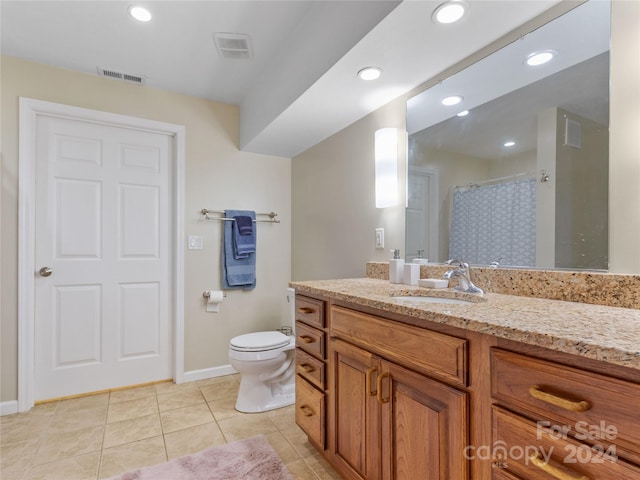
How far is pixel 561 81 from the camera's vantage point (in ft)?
3.95

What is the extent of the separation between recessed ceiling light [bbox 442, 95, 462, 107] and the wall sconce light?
307 millimetres

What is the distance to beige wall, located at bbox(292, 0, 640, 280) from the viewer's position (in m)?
1.04

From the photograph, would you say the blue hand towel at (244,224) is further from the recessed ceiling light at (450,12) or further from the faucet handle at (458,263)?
the recessed ceiling light at (450,12)

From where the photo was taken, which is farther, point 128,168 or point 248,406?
point 128,168

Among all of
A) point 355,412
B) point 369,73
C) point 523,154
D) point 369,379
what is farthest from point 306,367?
point 369,73

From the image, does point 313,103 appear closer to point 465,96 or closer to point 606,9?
point 465,96

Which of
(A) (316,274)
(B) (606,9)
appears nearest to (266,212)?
(A) (316,274)

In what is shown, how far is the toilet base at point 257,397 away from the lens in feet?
6.95

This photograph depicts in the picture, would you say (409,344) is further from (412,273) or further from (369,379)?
(412,273)

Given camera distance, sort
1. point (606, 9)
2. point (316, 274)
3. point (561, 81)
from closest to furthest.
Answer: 1. point (606, 9)
2. point (561, 81)
3. point (316, 274)

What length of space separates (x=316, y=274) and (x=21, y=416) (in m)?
2.11

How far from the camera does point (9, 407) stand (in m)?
2.09

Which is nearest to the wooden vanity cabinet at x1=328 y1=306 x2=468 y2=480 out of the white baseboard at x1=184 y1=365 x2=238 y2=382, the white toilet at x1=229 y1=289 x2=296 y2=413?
the white toilet at x1=229 y1=289 x2=296 y2=413

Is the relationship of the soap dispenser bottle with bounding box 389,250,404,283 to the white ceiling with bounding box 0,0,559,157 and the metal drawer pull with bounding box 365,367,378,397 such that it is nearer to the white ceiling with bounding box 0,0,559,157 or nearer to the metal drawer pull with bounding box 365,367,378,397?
the metal drawer pull with bounding box 365,367,378,397
